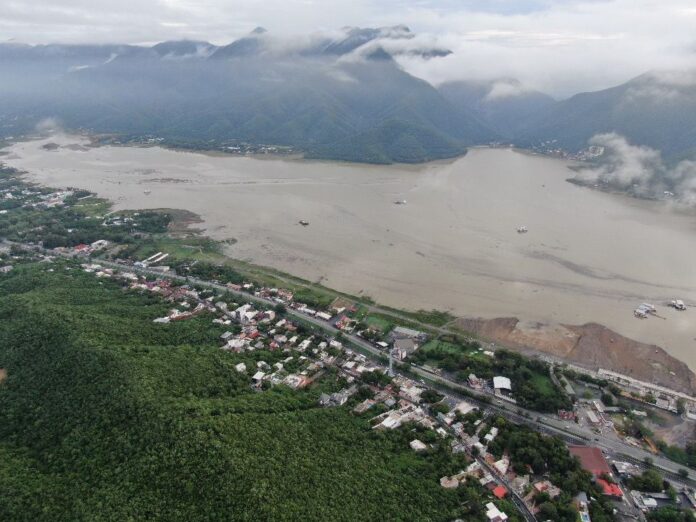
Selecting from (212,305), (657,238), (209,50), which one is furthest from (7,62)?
(657,238)

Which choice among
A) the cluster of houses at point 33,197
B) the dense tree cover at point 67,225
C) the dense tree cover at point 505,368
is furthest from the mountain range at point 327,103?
the dense tree cover at point 505,368

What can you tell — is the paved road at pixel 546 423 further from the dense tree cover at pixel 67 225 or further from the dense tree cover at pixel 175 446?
the dense tree cover at pixel 67 225

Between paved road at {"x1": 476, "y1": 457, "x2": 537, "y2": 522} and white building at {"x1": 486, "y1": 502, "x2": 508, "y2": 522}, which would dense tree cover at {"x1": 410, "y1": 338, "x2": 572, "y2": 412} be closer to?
paved road at {"x1": 476, "y1": 457, "x2": 537, "y2": 522}

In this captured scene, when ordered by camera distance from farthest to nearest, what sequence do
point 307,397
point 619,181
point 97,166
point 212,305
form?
point 97,166 → point 619,181 → point 212,305 → point 307,397

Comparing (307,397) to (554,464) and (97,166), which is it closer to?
(554,464)

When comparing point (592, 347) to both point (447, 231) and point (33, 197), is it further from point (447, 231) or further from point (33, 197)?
point (33, 197)

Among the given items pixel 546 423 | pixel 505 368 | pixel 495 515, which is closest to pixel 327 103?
pixel 505 368
